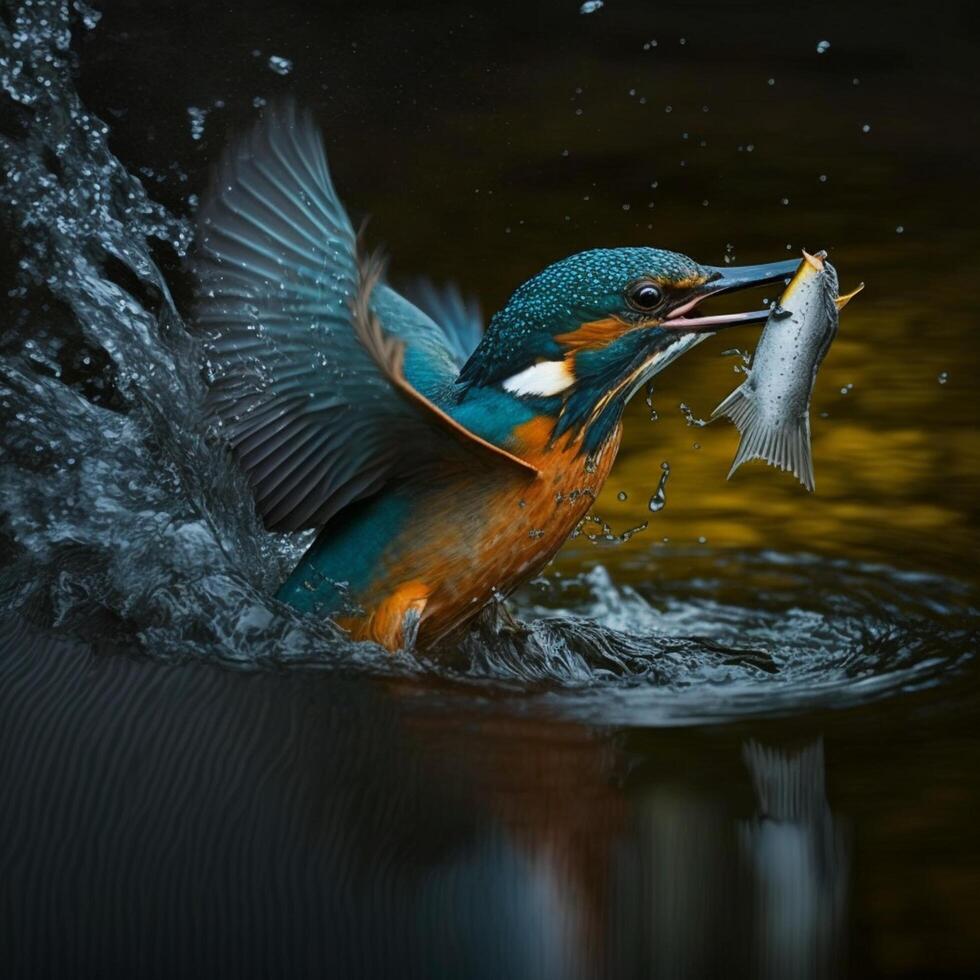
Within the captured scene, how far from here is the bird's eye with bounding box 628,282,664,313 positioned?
3.40 metres

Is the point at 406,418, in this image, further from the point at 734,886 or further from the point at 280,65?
the point at 280,65

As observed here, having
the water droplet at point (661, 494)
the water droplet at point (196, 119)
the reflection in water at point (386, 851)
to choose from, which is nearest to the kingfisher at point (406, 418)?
the reflection in water at point (386, 851)

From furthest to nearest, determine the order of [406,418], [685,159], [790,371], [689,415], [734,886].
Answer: [685,159], [689,415], [790,371], [406,418], [734,886]

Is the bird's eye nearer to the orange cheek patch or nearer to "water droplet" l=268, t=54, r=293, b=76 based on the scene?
the orange cheek patch

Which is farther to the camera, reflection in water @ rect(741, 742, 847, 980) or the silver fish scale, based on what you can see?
the silver fish scale

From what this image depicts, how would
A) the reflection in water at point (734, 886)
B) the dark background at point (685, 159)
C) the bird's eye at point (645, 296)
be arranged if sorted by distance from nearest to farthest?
the reflection in water at point (734, 886)
the bird's eye at point (645, 296)
the dark background at point (685, 159)

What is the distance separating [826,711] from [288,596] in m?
1.17

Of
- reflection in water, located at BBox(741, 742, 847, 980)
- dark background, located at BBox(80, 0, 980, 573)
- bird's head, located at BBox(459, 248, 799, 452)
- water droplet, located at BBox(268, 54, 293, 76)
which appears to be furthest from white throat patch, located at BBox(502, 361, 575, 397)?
water droplet, located at BBox(268, 54, 293, 76)

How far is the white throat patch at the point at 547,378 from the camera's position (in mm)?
3430

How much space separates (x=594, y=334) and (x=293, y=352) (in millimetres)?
600

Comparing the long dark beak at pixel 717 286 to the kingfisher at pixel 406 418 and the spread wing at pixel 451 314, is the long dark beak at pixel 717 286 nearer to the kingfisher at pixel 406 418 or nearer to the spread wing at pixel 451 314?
the kingfisher at pixel 406 418

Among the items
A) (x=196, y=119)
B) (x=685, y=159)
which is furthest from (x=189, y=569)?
(x=685, y=159)

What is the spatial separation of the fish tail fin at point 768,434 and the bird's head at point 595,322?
6.2 inches

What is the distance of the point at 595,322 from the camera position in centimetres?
341
